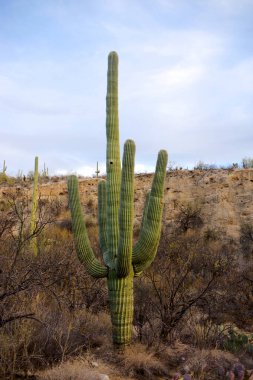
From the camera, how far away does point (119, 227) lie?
5.65m

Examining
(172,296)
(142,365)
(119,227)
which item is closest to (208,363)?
Answer: (142,365)

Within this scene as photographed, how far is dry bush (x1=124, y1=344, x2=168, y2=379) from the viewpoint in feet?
17.3

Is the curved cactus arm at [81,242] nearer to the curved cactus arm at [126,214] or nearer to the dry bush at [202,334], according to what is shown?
the curved cactus arm at [126,214]

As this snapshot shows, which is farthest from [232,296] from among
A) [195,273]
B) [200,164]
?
[200,164]

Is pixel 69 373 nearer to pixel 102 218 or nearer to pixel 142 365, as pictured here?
pixel 142 365

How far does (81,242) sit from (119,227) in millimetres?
755

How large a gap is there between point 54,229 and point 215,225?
6818 millimetres

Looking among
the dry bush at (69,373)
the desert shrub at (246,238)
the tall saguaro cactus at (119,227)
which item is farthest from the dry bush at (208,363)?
the desert shrub at (246,238)

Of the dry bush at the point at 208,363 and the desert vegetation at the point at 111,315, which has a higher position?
the desert vegetation at the point at 111,315

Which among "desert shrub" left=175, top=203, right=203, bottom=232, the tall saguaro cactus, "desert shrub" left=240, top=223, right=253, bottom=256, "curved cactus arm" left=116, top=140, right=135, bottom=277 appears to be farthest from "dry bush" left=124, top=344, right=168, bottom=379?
"desert shrub" left=175, top=203, right=203, bottom=232

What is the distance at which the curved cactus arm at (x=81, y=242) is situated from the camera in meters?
6.02

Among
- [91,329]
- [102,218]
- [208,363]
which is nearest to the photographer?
[208,363]

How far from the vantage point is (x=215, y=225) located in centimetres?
1881

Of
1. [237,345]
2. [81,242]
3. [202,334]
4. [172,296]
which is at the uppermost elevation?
[81,242]
